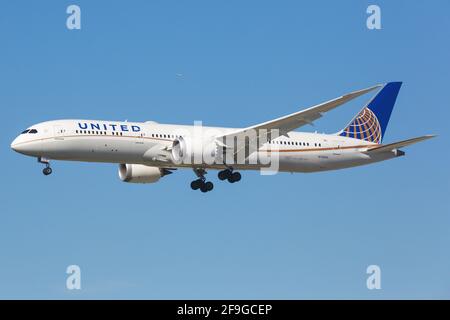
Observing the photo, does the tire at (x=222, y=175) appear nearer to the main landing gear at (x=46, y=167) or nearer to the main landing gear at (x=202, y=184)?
the main landing gear at (x=202, y=184)

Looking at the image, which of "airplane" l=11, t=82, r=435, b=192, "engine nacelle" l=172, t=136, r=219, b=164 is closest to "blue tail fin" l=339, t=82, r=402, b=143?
"airplane" l=11, t=82, r=435, b=192

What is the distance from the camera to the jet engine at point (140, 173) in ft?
193

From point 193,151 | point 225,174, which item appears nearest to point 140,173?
point 225,174

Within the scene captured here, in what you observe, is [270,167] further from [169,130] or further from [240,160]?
[169,130]

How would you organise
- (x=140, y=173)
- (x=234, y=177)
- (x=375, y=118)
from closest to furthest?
1. (x=234, y=177)
2. (x=140, y=173)
3. (x=375, y=118)

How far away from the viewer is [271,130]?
53.6 meters

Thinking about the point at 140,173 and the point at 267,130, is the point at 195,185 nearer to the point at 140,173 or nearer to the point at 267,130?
the point at 140,173

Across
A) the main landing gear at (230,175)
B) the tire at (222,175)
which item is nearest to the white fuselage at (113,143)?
the main landing gear at (230,175)

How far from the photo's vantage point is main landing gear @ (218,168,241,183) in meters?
55.8

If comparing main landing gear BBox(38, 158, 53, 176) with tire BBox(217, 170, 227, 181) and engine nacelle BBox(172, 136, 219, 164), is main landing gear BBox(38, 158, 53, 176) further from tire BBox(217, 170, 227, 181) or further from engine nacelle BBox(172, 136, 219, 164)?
tire BBox(217, 170, 227, 181)

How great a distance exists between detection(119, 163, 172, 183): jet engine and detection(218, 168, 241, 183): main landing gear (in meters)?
4.65

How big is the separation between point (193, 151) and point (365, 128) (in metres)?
14.0

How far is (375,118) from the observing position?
6347cm
